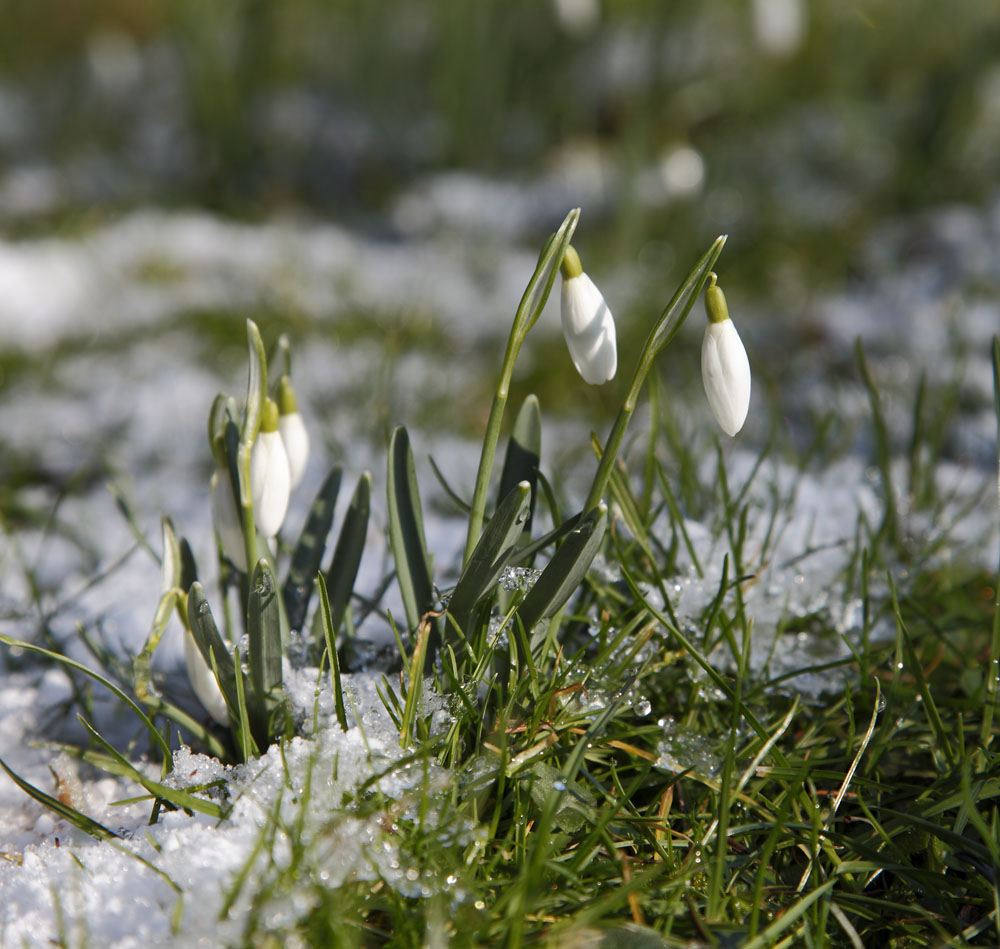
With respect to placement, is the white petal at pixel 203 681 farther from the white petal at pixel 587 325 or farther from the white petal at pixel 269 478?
the white petal at pixel 587 325

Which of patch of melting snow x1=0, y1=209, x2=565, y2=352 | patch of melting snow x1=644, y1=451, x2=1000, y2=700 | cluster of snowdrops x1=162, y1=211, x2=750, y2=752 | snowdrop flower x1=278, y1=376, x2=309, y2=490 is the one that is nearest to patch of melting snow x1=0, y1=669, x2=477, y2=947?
cluster of snowdrops x1=162, y1=211, x2=750, y2=752

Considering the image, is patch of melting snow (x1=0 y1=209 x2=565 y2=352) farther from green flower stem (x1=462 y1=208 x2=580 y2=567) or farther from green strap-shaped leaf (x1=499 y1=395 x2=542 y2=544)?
green flower stem (x1=462 y1=208 x2=580 y2=567)

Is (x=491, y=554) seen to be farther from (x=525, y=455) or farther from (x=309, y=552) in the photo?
(x=309, y=552)

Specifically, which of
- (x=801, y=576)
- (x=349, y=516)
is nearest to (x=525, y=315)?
(x=349, y=516)

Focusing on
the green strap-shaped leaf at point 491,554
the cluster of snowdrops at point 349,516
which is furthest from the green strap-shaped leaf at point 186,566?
the green strap-shaped leaf at point 491,554

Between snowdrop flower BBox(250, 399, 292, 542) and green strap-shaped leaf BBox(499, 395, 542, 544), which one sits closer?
snowdrop flower BBox(250, 399, 292, 542)

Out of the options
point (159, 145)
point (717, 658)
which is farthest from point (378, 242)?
point (717, 658)

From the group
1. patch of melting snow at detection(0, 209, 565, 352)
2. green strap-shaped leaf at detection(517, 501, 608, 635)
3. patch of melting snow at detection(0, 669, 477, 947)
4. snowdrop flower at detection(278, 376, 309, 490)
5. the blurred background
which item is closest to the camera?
patch of melting snow at detection(0, 669, 477, 947)
